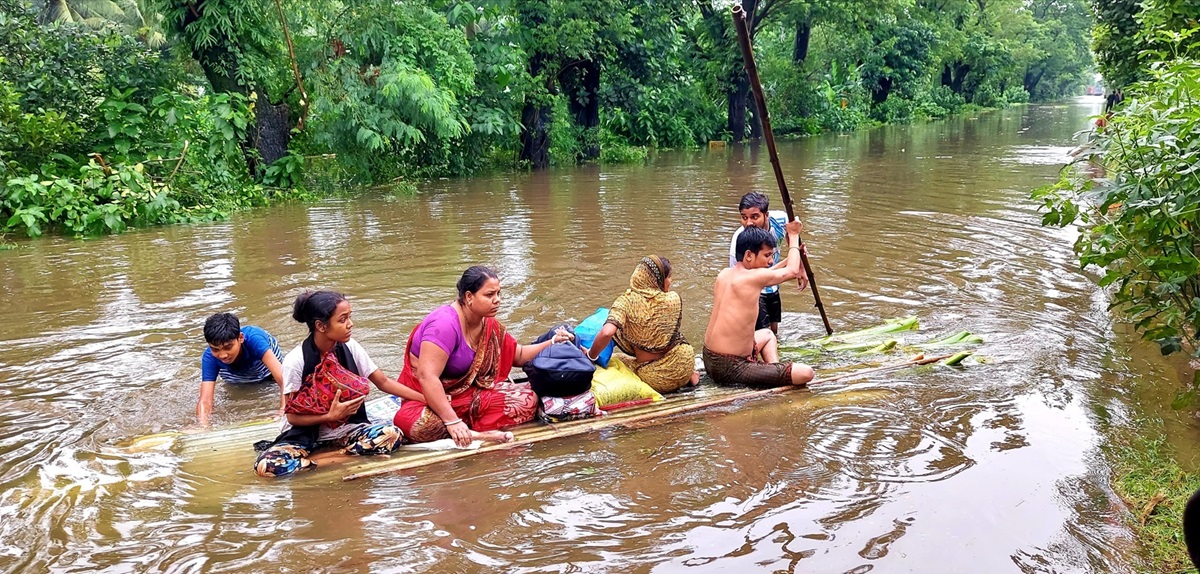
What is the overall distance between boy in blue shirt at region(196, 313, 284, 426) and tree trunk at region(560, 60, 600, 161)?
16.9 m

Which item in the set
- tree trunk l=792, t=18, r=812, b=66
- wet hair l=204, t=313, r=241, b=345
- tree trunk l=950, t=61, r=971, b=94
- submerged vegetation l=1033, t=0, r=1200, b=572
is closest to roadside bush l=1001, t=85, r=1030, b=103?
tree trunk l=950, t=61, r=971, b=94

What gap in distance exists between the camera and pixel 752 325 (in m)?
5.57

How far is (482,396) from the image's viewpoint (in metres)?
4.84

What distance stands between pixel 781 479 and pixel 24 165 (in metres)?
12.3

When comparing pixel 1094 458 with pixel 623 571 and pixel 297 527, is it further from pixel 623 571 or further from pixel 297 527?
pixel 297 527

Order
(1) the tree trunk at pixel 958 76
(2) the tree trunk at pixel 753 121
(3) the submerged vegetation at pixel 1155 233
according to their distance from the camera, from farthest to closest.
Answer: (1) the tree trunk at pixel 958 76, (2) the tree trunk at pixel 753 121, (3) the submerged vegetation at pixel 1155 233

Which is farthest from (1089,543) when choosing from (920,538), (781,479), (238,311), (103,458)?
(238,311)

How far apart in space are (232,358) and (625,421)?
7.94 ft

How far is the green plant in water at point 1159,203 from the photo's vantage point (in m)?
4.21

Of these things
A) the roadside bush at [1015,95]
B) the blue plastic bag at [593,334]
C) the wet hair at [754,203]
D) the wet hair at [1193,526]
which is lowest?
the blue plastic bag at [593,334]

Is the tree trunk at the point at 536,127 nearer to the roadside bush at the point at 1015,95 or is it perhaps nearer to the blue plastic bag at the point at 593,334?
the blue plastic bag at the point at 593,334

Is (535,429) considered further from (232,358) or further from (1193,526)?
(1193,526)

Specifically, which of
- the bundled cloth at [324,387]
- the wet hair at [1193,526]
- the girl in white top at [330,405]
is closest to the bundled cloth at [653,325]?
the girl in white top at [330,405]

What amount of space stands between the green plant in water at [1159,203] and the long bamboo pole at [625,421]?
1.51 m
